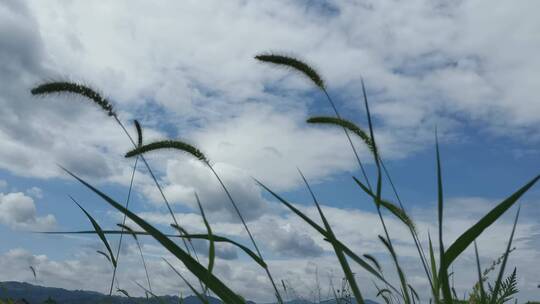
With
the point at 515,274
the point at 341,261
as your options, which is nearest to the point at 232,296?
the point at 341,261

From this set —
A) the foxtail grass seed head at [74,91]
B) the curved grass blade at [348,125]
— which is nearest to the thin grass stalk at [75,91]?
the foxtail grass seed head at [74,91]

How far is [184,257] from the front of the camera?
243 centimetres

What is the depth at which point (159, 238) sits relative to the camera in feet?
7.89

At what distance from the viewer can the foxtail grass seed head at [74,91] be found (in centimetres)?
522

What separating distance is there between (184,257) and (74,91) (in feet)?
10.9

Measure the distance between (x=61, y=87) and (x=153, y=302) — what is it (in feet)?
7.49

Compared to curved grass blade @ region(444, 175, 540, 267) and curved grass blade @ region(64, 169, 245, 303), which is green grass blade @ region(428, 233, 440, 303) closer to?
curved grass blade @ region(444, 175, 540, 267)

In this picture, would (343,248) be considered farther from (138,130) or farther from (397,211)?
(138,130)

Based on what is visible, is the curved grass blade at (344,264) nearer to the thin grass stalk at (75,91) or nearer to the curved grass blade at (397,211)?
the curved grass blade at (397,211)

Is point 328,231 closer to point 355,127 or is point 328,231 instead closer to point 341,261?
point 341,261

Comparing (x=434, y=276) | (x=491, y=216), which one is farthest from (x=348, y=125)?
(x=491, y=216)

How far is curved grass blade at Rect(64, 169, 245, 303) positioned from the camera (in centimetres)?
240

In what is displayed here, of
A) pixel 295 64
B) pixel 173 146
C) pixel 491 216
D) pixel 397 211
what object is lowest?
pixel 491 216

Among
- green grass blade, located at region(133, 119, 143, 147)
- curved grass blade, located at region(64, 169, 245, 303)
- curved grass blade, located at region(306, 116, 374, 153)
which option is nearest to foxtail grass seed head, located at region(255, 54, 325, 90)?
curved grass blade, located at region(306, 116, 374, 153)
